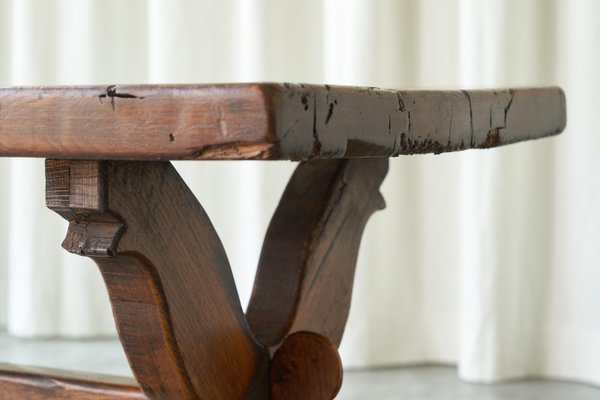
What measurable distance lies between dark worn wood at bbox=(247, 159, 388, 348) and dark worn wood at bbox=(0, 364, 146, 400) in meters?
0.16

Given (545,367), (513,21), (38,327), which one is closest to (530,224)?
(545,367)

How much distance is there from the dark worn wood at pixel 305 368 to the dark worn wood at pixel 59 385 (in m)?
0.15

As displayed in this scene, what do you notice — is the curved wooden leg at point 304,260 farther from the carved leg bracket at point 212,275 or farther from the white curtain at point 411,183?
the white curtain at point 411,183

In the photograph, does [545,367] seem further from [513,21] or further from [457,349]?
[513,21]

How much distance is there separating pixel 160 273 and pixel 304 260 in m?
0.23

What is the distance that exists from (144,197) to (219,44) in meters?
1.30

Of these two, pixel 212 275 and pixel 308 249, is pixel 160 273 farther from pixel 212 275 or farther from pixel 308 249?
pixel 308 249

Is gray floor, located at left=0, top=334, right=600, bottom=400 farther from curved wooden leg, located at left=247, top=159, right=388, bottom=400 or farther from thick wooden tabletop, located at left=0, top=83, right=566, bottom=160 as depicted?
thick wooden tabletop, located at left=0, top=83, right=566, bottom=160

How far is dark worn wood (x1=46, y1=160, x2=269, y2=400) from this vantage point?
82cm

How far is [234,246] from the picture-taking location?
2141mm

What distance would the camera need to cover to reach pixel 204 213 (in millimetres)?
947

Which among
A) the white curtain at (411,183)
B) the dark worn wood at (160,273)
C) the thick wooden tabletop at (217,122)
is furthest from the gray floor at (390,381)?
the thick wooden tabletop at (217,122)

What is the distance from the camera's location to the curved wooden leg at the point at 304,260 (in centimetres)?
105

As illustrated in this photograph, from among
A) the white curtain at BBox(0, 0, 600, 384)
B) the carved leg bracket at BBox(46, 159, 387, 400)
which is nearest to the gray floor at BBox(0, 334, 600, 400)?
the white curtain at BBox(0, 0, 600, 384)
